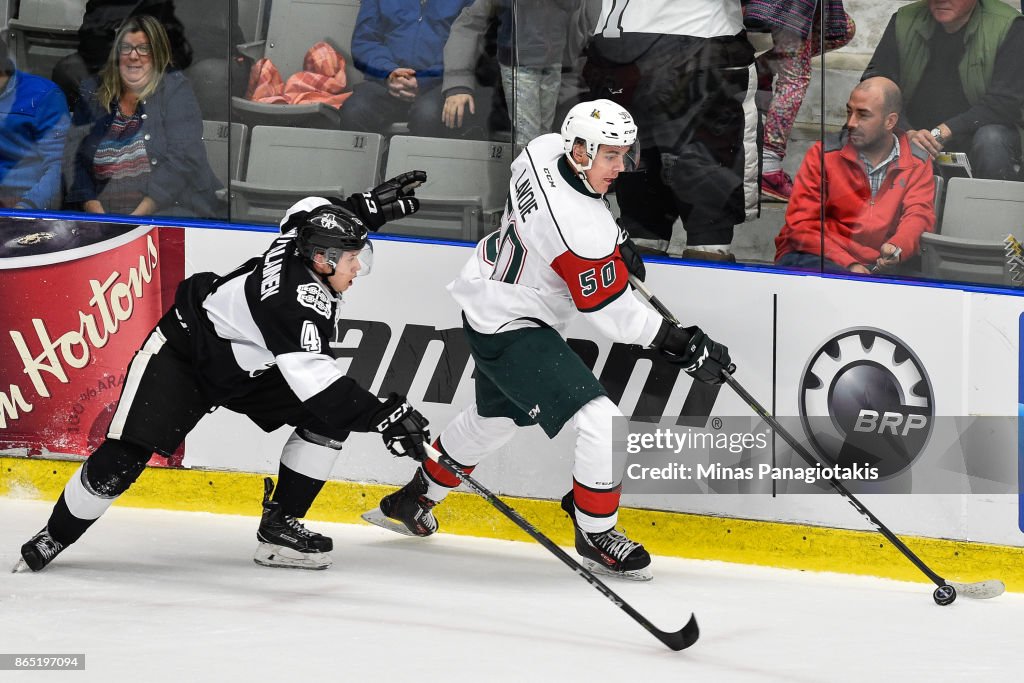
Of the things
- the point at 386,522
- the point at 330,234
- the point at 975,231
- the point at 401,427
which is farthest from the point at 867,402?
the point at 330,234

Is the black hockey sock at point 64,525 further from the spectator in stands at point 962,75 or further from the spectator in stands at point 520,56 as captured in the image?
the spectator in stands at point 962,75

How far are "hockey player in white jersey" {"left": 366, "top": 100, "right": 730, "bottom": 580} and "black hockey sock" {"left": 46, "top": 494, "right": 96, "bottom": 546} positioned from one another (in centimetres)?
110

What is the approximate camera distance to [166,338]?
148 inches

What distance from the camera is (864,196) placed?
3.99 meters

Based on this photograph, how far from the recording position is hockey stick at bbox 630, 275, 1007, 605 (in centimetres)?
362

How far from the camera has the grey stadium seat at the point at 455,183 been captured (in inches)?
173

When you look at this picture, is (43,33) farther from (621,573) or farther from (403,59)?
(621,573)

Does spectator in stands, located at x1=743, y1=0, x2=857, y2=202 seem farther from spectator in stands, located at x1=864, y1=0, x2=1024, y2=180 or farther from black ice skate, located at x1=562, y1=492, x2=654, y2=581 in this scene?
black ice skate, located at x1=562, y1=492, x2=654, y2=581

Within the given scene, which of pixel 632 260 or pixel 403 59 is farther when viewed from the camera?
pixel 403 59

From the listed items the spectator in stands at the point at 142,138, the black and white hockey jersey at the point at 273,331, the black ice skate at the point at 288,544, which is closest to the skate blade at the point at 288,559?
the black ice skate at the point at 288,544

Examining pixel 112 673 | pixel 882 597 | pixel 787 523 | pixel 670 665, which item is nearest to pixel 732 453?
pixel 787 523

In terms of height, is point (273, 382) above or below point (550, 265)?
below

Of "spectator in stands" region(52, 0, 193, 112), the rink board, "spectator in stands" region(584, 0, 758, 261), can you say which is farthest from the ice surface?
"spectator in stands" region(52, 0, 193, 112)

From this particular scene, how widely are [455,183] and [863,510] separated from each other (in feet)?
5.17
